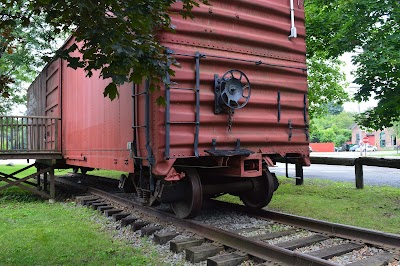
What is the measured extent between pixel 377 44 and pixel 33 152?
813cm

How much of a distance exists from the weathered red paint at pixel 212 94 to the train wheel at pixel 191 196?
0.53 m

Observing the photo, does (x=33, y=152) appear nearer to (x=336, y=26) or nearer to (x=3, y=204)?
(x=3, y=204)

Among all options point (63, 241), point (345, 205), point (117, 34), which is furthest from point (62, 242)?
point (345, 205)

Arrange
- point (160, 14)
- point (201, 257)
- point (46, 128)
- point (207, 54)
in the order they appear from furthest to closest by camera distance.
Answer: point (46, 128) < point (207, 54) < point (201, 257) < point (160, 14)

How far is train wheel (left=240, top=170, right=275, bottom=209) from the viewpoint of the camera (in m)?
6.27

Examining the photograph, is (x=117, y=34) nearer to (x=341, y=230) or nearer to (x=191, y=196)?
(x=191, y=196)

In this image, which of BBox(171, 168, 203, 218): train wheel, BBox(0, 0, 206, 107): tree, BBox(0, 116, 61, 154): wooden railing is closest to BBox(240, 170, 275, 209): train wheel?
BBox(171, 168, 203, 218): train wheel

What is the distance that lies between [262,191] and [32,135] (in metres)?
6.81

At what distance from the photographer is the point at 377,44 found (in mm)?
6848

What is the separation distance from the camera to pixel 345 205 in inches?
280

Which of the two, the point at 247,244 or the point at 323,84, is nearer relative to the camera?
the point at 247,244

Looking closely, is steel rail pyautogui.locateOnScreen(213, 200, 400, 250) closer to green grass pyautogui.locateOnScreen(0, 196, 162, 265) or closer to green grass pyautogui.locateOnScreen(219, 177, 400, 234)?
green grass pyautogui.locateOnScreen(219, 177, 400, 234)

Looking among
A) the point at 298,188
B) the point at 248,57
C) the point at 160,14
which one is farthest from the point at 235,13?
the point at 298,188

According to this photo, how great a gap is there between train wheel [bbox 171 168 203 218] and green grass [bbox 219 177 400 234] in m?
1.98
